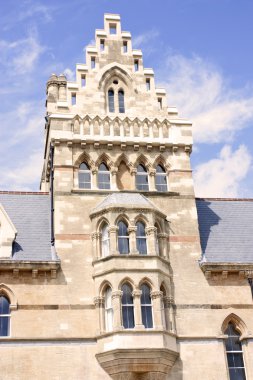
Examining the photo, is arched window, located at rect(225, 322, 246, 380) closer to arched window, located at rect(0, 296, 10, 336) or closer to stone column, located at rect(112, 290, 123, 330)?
stone column, located at rect(112, 290, 123, 330)

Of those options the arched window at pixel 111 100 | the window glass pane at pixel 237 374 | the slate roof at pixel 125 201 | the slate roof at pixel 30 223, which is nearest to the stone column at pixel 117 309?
the slate roof at pixel 30 223

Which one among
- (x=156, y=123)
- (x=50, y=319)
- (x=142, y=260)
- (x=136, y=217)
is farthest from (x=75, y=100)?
(x=50, y=319)

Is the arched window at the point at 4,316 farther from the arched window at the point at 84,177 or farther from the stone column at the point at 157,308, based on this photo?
the arched window at the point at 84,177

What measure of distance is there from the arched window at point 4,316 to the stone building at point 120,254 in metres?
0.04

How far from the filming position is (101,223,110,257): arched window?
26.0m

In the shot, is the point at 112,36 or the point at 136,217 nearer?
the point at 136,217

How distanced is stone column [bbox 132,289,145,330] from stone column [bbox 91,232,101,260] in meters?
2.43

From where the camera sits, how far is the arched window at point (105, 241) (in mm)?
26000

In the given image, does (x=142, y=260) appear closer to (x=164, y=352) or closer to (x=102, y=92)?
(x=164, y=352)

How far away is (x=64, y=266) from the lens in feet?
84.9

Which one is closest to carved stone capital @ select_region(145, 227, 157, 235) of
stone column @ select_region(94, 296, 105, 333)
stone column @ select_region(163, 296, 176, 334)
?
stone column @ select_region(163, 296, 176, 334)

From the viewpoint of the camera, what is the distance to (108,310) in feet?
82.0

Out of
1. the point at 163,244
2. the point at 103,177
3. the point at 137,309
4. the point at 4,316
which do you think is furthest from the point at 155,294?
the point at 103,177

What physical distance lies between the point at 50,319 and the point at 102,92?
456 inches
